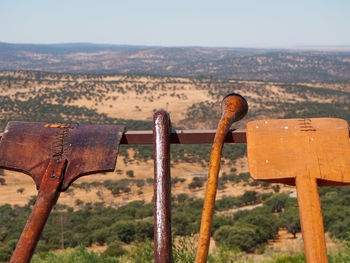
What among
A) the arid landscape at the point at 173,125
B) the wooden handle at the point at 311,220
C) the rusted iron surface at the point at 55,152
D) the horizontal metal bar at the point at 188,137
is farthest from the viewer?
the arid landscape at the point at 173,125

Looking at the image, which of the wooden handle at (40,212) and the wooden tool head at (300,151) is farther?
the wooden tool head at (300,151)

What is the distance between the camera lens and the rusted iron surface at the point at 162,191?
125cm

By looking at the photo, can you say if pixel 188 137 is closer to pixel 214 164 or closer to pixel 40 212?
pixel 214 164

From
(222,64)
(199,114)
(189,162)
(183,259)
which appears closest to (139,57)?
(222,64)

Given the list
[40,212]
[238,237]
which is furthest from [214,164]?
[238,237]

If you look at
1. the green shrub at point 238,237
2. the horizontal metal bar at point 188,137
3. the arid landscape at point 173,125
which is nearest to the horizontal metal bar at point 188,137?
the horizontal metal bar at point 188,137

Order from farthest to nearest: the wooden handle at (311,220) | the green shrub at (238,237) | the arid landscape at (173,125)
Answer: the arid landscape at (173,125)
the green shrub at (238,237)
the wooden handle at (311,220)

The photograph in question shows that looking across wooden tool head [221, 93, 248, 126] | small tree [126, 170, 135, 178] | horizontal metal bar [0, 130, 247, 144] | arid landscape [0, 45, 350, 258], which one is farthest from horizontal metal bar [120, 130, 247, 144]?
small tree [126, 170, 135, 178]

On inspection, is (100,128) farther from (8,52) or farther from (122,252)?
(8,52)

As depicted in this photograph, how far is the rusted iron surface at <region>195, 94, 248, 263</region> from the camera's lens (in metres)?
1.32

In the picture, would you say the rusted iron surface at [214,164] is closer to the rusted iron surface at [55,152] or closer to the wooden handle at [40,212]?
the rusted iron surface at [55,152]

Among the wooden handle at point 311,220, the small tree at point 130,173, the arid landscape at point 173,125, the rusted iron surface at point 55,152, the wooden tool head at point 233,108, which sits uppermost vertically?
the wooden tool head at point 233,108

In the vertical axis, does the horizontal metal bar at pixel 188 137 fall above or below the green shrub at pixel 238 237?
above

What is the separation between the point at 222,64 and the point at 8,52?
111m
